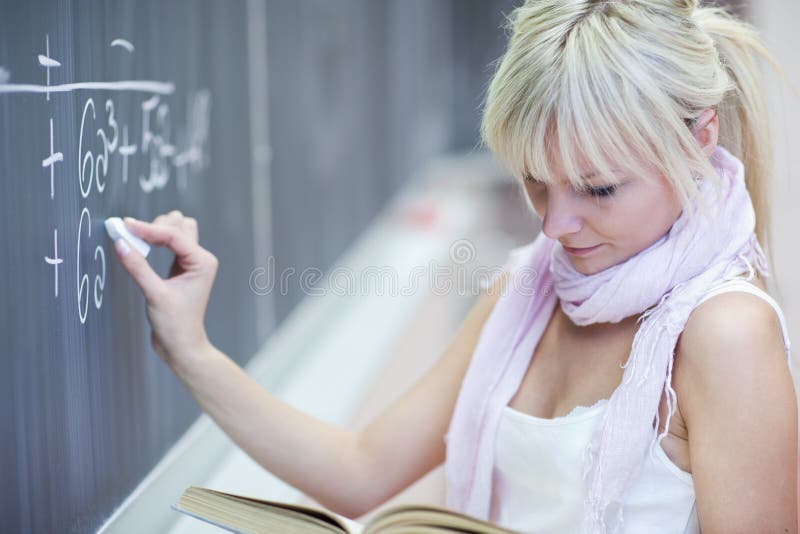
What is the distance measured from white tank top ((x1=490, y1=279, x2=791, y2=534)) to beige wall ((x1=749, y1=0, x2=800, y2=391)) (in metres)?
0.28

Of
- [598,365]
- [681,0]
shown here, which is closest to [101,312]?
[598,365]

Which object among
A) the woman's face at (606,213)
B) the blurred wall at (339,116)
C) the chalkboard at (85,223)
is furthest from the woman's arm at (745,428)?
the chalkboard at (85,223)

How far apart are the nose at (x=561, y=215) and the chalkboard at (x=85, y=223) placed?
0.48 meters

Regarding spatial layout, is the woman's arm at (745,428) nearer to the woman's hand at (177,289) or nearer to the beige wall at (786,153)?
the beige wall at (786,153)

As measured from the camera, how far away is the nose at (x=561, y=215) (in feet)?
3.30

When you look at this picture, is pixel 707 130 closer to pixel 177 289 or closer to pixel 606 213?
pixel 606 213

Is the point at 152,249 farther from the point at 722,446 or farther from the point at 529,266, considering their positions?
the point at 722,446

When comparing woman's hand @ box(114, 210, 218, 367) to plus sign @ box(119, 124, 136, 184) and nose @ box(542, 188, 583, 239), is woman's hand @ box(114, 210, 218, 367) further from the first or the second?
nose @ box(542, 188, 583, 239)

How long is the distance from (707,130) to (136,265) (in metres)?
0.62

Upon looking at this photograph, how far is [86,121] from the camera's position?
3.23 ft

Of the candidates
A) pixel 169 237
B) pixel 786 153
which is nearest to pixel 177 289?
pixel 169 237

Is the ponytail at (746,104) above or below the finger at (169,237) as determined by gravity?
above

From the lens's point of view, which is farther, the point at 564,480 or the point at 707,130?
the point at 564,480

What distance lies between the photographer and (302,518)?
879 mm
